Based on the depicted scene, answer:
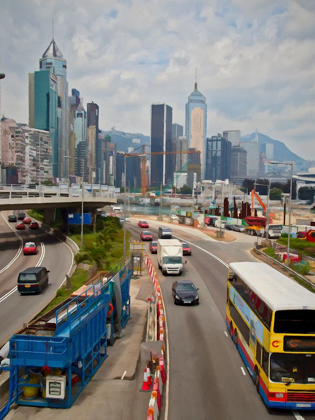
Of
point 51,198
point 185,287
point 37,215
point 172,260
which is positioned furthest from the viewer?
point 37,215

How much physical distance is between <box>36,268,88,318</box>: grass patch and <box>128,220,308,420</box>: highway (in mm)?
6140

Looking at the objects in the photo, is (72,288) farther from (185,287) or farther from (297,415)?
(297,415)

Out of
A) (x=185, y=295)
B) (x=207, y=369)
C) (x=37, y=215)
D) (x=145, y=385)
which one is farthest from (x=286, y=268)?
(x=37, y=215)

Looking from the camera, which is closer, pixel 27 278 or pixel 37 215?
pixel 27 278

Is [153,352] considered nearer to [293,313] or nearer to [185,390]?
[185,390]

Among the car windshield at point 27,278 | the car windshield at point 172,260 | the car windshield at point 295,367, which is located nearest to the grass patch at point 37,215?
the car windshield at point 172,260

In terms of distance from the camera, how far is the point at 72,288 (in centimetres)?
2880

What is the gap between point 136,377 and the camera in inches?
601

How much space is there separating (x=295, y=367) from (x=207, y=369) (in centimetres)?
468

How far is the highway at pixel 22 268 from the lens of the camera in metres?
23.5

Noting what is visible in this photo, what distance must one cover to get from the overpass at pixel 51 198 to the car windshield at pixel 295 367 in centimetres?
3509

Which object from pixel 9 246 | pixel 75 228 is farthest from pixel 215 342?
pixel 75 228

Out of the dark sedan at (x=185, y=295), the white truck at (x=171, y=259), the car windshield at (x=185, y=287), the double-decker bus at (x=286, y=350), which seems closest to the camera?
the double-decker bus at (x=286, y=350)

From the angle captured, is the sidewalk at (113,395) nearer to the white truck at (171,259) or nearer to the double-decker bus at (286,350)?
the double-decker bus at (286,350)
